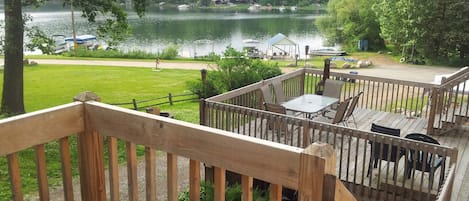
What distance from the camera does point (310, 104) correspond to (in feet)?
24.3

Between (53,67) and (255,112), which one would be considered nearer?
(255,112)

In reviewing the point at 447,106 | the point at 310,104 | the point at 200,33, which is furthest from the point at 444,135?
the point at 200,33

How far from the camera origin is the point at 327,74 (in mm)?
8773

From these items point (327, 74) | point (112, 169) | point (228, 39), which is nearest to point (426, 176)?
point (327, 74)

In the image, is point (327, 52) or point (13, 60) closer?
point (13, 60)

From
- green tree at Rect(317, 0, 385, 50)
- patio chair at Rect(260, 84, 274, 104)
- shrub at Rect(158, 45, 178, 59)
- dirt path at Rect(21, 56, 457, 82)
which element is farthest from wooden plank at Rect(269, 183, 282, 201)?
green tree at Rect(317, 0, 385, 50)

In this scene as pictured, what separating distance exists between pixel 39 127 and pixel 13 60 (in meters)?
8.36

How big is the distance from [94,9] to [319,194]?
925 cm

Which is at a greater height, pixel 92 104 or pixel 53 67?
pixel 92 104

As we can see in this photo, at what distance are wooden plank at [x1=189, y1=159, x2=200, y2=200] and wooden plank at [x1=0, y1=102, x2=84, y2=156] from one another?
692 mm

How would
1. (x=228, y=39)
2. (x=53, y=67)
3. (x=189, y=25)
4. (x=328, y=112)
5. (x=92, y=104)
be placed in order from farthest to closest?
1. (x=189, y=25)
2. (x=228, y=39)
3. (x=53, y=67)
4. (x=328, y=112)
5. (x=92, y=104)

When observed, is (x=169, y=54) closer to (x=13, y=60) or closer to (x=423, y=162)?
(x=13, y=60)

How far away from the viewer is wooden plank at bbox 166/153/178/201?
1914mm

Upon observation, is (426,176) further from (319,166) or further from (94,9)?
(94,9)
